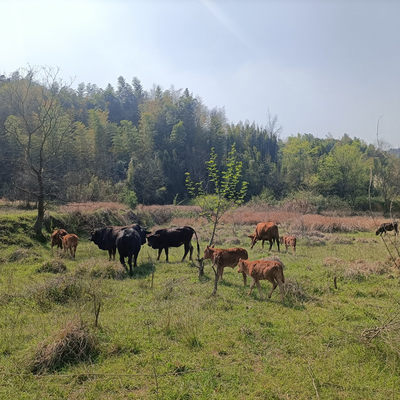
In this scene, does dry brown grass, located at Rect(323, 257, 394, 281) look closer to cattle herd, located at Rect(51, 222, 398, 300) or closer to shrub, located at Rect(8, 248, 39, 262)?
cattle herd, located at Rect(51, 222, 398, 300)

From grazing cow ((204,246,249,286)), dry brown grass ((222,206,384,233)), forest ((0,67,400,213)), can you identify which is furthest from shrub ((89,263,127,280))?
→ forest ((0,67,400,213))

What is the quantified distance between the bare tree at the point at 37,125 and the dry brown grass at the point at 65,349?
1133 centimetres

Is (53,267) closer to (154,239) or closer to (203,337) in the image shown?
(154,239)

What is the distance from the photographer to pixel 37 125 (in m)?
24.7

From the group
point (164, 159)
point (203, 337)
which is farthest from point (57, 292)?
point (164, 159)

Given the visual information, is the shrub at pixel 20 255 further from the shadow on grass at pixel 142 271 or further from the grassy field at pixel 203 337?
the shadow on grass at pixel 142 271

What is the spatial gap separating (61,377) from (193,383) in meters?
1.89

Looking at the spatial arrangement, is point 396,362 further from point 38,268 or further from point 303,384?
point 38,268

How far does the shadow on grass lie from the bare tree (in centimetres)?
667

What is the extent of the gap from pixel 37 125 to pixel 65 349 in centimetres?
2416

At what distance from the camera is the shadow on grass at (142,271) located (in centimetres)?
1012

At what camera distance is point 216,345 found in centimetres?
527

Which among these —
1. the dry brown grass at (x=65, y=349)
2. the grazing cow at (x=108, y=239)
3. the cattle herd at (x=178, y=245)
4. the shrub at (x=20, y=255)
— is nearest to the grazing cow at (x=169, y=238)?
the cattle herd at (x=178, y=245)

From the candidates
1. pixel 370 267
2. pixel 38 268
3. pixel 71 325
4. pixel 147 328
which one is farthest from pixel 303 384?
pixel 38 268
